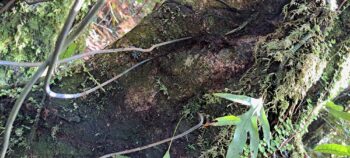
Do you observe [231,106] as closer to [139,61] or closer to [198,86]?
[198,86]

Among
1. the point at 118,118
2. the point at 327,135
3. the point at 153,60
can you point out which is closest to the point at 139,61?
the point at 153,60

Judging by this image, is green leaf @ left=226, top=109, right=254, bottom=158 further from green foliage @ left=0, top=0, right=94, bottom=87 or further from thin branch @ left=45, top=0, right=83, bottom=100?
green foliage @ left=0, top=0, right=94, bottom=87

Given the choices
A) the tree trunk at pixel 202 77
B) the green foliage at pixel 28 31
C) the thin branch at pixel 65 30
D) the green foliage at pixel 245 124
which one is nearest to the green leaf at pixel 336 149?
the tree trunk at pixel 202 77

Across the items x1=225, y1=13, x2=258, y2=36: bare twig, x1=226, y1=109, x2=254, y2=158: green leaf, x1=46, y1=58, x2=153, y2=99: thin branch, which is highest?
x1=225, y1=13, x2=258, y2=36: bare twig

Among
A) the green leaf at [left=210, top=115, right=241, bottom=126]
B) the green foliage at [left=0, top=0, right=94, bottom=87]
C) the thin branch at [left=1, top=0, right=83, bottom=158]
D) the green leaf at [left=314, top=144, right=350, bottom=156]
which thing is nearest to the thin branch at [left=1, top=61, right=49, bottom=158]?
the thin branch at [left=1, top=0, right=83, bottom=158]

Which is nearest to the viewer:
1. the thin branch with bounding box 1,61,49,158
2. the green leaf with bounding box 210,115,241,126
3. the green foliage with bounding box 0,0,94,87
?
the thin branch with bounding box 1,61,49,158

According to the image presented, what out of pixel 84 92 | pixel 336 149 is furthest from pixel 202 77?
pixel 336 149
